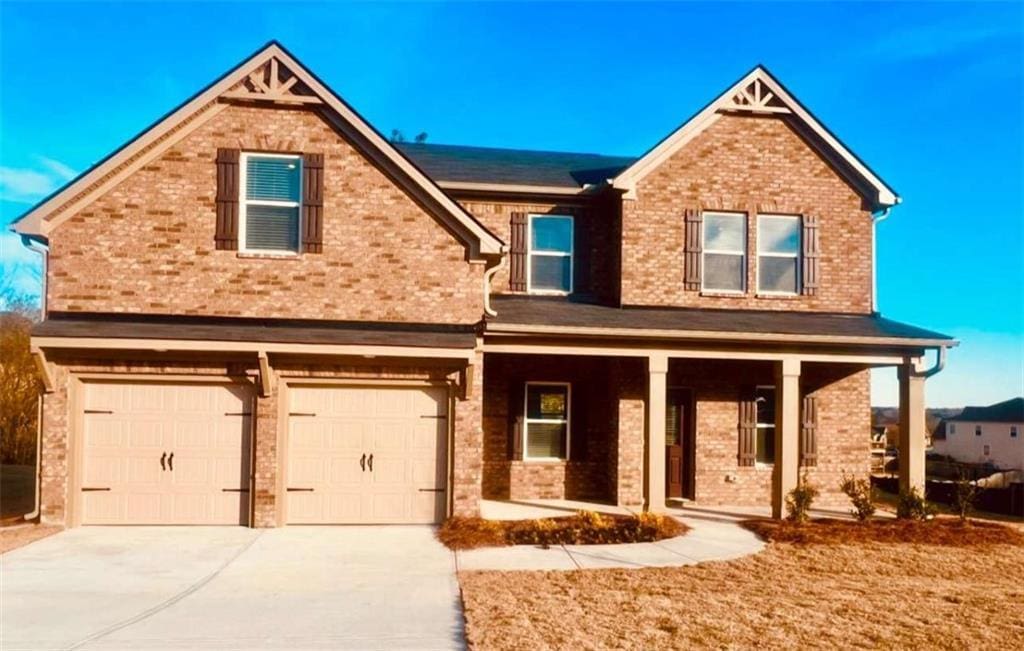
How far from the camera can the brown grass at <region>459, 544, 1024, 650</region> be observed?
6.54 metres

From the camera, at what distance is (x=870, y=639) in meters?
6.59

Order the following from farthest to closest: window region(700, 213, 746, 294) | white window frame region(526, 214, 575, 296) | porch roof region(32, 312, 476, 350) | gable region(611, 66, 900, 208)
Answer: white window frame region(526, 214, 575, 296) < window region(700, 213, 746, 294) < gable region(611, 66, 900, 208) < porch roof region(32, 312, 476, 350)

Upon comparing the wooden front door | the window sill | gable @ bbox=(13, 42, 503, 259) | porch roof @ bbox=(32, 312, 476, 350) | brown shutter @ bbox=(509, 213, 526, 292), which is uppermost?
gable @ bbox=(13, 42, 503, 259)

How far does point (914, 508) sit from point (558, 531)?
6193mm

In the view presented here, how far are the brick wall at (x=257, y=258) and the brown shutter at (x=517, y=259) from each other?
2629 mm

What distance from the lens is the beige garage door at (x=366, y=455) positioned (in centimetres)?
1180

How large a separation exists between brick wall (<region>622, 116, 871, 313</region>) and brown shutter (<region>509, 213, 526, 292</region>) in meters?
2.01

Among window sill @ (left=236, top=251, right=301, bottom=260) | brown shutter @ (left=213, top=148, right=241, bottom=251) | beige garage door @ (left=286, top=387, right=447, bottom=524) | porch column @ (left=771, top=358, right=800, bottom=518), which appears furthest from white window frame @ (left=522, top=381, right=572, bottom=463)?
brown shutter @ (left=213, top=148, right=241, bottom=251)

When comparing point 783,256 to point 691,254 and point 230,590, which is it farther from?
point 230,590

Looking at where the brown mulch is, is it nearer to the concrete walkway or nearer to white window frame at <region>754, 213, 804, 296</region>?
the concrete walkway

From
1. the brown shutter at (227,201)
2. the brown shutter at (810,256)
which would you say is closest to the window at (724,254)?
the brown shutter at (810,256)

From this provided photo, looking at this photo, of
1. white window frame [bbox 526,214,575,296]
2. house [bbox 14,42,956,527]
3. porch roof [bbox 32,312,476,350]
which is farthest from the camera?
white window frame [bbox 526,214,575,296]

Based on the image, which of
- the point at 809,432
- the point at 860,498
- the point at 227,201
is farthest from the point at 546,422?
the point at 227,201

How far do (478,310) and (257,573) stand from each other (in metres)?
5.22
